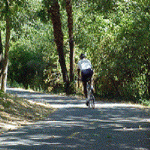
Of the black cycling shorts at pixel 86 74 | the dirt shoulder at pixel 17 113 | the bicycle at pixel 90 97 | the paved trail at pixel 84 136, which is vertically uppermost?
the black cycling shorts at pixel 86 74

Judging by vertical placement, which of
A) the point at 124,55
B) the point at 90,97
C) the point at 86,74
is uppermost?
the point at 124,55

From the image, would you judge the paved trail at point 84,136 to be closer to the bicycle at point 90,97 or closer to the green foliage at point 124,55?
the bicycle at point 90,97

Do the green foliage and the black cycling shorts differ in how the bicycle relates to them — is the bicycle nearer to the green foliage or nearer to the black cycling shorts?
the black cycling shorts

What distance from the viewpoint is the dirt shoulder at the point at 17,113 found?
9.35m

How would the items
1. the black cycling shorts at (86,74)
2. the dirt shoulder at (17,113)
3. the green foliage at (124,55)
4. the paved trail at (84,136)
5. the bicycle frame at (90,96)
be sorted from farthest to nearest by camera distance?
the green foliage at (124,55), the bicycle frame at (90,96), the black cycling shorts at (86,74), the dirt shoulder at (17,113), the paved trail at (84,136)

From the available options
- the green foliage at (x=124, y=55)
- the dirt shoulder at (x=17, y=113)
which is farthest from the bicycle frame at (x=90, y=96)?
the green foliage at (x=124, y=55)

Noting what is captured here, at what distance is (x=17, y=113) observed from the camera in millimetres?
10867

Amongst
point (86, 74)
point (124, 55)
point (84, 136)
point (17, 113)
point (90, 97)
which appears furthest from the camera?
point (124, 55)

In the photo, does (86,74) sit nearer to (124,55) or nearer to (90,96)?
(90,96)

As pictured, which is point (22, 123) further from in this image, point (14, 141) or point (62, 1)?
point (62, 1)

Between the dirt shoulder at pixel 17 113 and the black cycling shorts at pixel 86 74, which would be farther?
the black cycling shorts at pixel 86 74

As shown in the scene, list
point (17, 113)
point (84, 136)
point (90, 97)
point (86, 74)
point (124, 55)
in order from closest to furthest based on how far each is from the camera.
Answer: point (84, 136)
point (17, 113)
point (86, 74)
point (90, 97)
point (124, 55)

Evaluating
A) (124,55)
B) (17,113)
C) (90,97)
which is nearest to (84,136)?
(17,113)

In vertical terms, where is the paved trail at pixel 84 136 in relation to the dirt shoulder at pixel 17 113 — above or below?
below
